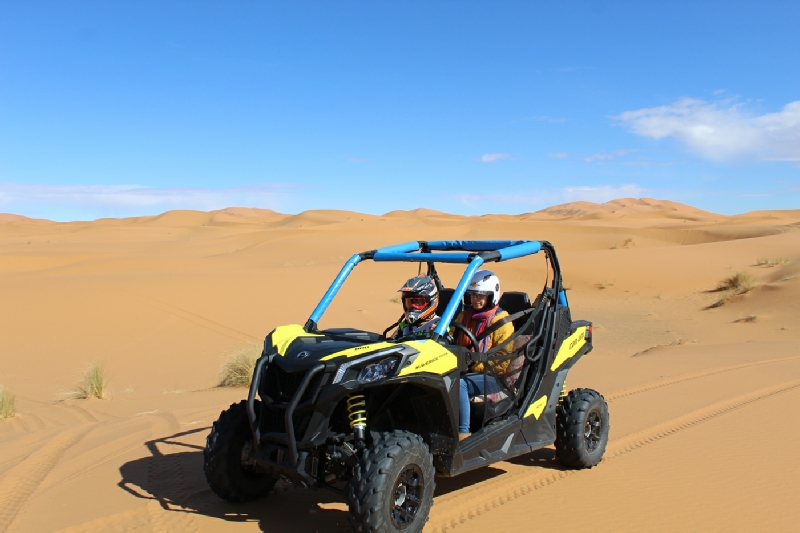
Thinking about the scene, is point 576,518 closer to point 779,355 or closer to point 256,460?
point 256,460

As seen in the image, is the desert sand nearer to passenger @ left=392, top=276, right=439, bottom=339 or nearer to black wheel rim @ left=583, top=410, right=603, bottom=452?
black wheel rim @ left=583, top=410, right=603, bottom=452

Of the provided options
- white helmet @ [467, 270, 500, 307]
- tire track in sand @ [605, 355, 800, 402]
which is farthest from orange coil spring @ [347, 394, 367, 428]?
tire track in sand @ [605, 355, 800, 402]

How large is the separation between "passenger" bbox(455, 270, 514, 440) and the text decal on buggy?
0.58 m

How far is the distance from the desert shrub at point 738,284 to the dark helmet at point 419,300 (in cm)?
1954

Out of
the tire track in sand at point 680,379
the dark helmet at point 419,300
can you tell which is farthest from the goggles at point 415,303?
the tire track in sand at point 680,379

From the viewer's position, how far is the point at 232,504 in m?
4.75

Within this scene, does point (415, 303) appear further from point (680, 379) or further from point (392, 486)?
point (680, 379)

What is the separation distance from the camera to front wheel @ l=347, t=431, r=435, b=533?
152 inches

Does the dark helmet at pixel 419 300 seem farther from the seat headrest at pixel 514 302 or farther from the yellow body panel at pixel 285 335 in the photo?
the seat headrest at pixel 514 302

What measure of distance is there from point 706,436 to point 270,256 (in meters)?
35.7

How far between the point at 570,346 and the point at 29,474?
15.1ft

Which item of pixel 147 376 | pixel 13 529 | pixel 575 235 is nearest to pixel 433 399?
pixel 13 529

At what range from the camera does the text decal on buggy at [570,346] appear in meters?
5.90

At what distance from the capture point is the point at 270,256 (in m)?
40.9
